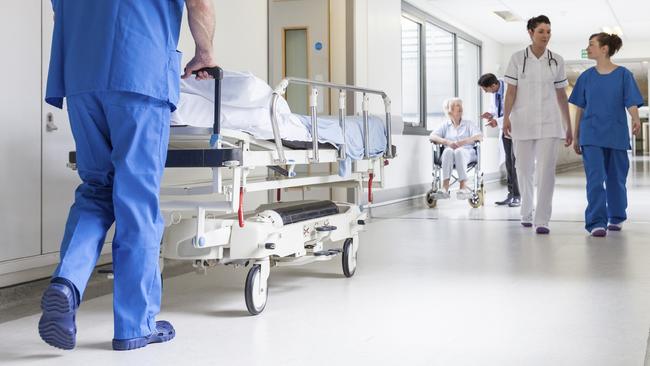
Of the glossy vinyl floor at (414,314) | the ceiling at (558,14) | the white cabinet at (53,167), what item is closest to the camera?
the glossy vinyl floor at (414,314)

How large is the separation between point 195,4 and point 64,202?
1.38 meters

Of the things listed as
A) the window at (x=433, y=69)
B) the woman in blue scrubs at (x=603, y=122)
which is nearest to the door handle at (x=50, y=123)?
the woman in blue scrubs at (x=603, y=122)

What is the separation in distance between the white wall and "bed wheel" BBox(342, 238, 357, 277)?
10.6 ft

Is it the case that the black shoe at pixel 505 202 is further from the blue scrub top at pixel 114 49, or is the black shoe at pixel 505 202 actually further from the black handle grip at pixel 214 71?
the blue scrub top at pixel 114 49

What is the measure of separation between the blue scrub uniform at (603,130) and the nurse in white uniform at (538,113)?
7.2 inches

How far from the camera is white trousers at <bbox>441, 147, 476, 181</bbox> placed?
832cm

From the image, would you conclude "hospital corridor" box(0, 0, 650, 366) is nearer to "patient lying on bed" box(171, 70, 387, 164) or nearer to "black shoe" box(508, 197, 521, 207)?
"patient lying on bed" box(171, 70, 387, 164)

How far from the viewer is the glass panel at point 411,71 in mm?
9289

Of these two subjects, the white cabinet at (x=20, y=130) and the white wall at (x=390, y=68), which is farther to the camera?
the white wall at (x=390, y=68)

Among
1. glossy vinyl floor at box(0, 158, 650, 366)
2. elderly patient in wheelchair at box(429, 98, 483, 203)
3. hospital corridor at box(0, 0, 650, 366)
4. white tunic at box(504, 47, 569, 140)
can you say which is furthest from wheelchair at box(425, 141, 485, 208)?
glossy vinyl floor at box(0, 158, 650, 366)

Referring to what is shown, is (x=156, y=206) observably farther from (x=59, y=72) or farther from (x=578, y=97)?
(x=578, y=97)

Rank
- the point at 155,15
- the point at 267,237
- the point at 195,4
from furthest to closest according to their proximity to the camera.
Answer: the point at 267,237, the point at 195,4, the point at 155,15

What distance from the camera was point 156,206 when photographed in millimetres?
2525

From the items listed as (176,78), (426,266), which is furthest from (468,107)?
(176,78)
